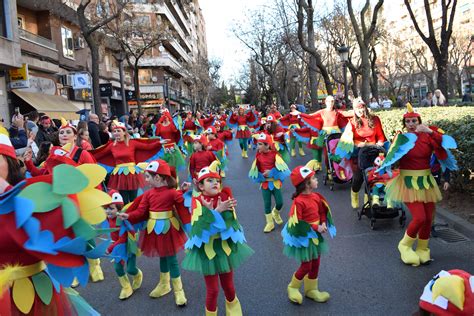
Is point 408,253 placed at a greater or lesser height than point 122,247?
lesser

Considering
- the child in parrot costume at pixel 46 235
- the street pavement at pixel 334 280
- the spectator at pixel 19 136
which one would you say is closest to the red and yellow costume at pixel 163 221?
the street pavement at pixel 334 280

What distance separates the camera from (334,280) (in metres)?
5.34

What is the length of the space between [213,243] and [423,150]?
3.00m

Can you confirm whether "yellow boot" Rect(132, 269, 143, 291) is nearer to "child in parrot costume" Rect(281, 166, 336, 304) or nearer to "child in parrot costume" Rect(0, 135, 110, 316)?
"child in parrot costume" Rect(281, 166, 336, 304)

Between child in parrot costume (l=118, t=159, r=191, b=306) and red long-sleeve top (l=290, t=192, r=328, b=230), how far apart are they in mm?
1201

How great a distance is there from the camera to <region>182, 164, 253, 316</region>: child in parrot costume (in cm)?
421

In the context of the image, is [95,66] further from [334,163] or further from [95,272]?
[95,272]

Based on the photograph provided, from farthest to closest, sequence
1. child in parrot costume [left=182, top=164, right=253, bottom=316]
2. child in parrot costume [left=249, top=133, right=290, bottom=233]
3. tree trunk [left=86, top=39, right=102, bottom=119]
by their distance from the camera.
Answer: tree trunk [left=86, top=39, right=102, bottom=119] → child in parrot costume [left=249, top=133, right=290, bottom=233] → child in parrot costume [left=182, top=164, right=253, bottom=316]

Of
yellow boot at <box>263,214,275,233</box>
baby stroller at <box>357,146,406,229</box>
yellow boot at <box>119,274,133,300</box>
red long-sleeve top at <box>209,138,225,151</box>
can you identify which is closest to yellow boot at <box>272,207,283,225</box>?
yellow boot at <box>263,214,275,233</box>

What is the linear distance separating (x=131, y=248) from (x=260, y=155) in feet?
11.2

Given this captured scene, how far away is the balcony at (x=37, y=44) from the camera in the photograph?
23.0 m

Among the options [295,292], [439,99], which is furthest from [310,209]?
[439,99]

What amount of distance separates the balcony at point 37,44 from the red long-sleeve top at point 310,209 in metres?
22.0

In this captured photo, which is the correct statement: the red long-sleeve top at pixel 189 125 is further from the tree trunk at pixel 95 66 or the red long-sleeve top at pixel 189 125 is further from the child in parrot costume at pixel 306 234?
the child in parrot costume at pixel 306 234
